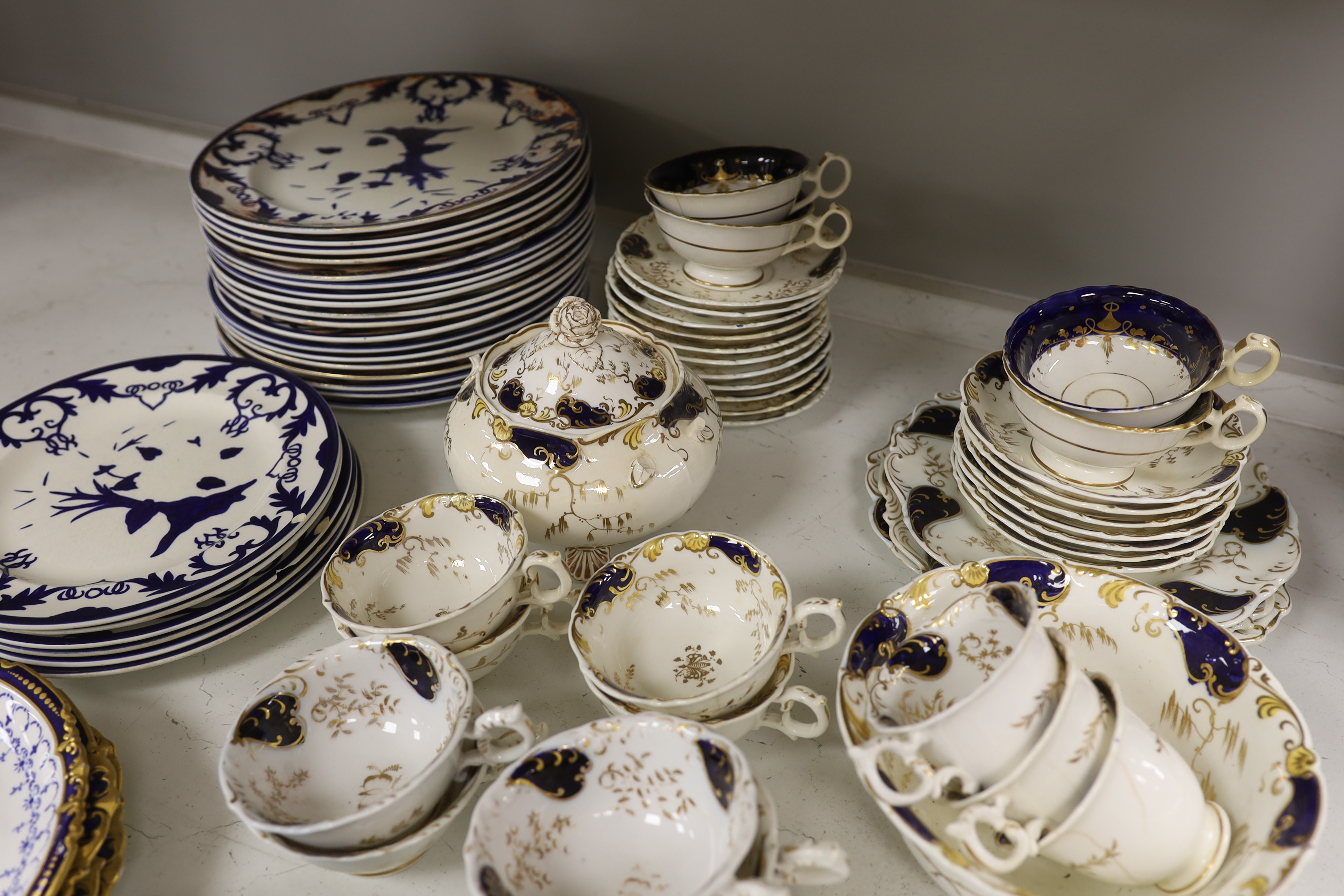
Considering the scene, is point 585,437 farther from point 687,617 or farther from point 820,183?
point 820,183

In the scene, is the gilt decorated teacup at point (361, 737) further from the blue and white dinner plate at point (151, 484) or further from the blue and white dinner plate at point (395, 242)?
the blue and white dinner plate at point (395, 242)

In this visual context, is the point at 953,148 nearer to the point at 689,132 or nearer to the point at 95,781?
the point at 689,132

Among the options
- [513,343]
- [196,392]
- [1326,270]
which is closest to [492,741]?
[513,343]

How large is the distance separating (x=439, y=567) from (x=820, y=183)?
0.67 metres

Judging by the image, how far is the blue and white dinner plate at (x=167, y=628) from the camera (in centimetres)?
90

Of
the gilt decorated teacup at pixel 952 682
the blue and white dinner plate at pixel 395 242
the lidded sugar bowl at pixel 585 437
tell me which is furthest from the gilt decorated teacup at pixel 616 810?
the blue and white dinner plate at pixel 395 242

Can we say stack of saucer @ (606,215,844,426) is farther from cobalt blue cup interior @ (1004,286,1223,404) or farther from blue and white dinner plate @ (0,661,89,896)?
blue and white dinner plate @ (0,661,89,896)

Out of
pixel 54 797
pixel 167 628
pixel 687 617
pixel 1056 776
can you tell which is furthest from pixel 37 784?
pixel 1056 776

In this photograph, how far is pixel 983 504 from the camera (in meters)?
0.98

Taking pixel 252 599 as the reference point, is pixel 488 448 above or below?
above

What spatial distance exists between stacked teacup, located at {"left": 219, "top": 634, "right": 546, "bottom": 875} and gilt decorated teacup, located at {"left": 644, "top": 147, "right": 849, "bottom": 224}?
62 cm

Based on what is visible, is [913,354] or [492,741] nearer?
[492,741]

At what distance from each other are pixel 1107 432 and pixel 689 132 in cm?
80

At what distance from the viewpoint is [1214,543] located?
3.23ft
